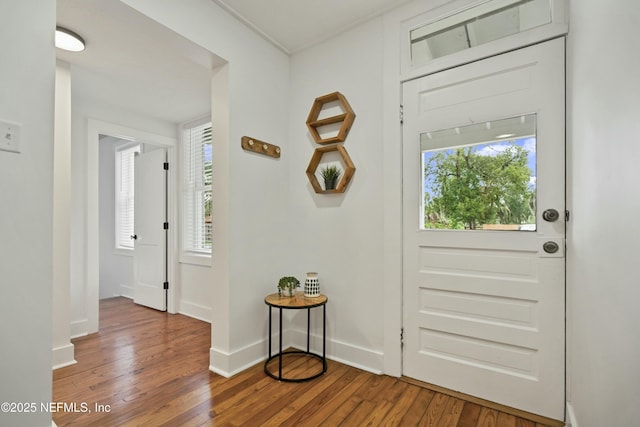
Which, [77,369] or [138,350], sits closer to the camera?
[77,369]

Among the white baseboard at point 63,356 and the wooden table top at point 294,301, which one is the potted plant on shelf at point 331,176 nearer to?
the wooden table top at point 294,301

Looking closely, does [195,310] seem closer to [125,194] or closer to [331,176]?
[125,194]

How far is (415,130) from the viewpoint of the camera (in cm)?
207

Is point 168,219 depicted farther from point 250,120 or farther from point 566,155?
point 566,155

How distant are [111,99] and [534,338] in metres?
4.08

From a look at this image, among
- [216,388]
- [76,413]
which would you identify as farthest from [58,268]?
[216,388]

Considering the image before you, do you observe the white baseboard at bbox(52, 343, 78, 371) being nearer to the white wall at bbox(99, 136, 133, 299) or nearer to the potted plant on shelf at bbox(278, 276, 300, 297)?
the potted plant on shelf at bbox(278, 276, 300, 297)

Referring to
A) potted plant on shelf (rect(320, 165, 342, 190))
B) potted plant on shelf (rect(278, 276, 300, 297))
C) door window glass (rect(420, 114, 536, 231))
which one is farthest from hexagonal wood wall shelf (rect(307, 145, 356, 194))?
potted plant on shelf (rect(278, 276, 300, 297))

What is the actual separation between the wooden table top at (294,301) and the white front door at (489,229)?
604 millimetres

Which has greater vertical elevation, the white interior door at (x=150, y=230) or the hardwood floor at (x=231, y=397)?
the white interior door at (x=150, y=230)

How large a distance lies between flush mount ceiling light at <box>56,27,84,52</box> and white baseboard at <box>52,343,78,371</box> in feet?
7.25

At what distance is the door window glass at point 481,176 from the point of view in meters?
1.72

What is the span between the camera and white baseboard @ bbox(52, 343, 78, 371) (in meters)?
2.30

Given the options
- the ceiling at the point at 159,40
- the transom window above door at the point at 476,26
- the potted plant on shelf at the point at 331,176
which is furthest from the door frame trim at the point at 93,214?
the transom window above door at the point at 476,26
